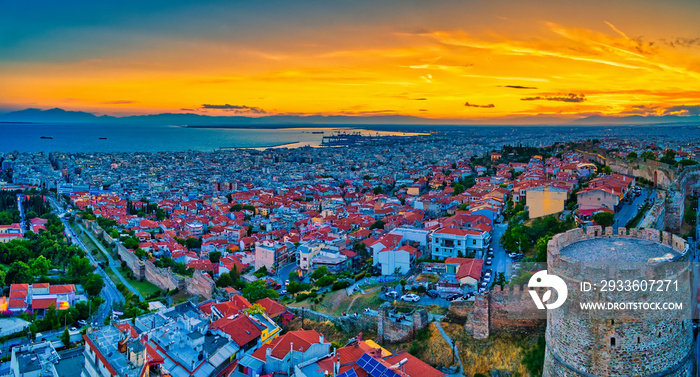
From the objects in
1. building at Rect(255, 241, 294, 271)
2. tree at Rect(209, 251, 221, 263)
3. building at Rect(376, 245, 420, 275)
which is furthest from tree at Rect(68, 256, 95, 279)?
building at Rect(376, 245, 420, 275)

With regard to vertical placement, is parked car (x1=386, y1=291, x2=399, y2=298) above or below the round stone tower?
below

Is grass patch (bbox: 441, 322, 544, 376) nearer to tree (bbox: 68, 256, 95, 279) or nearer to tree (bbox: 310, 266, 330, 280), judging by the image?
tree (bbox: 310, 266, 330, 280)

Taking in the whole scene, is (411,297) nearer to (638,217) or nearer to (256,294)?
(256,294)

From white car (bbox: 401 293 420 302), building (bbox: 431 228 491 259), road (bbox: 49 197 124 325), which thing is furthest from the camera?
building (bbox: 431 228 491 259)

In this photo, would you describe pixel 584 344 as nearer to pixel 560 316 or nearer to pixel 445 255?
pixel 560 316

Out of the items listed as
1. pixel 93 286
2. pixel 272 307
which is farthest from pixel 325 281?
pixel 93 286
